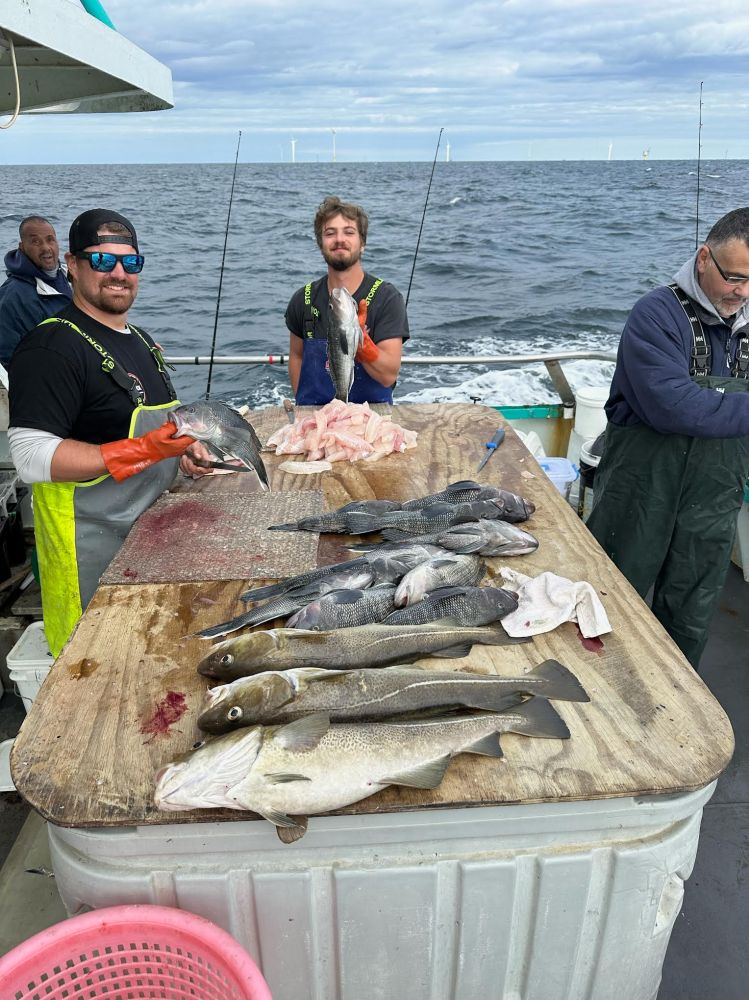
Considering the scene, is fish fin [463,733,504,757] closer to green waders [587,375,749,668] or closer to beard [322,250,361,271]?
green waders [587,375,749,668]

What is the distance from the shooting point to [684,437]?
12.6 ft

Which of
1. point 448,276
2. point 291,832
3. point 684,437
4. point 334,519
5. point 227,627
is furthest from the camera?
point 448,276

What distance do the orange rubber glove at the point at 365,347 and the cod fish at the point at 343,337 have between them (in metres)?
0.06

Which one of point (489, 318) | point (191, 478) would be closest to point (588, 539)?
point (191, 478)

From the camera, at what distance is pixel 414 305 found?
20938 millimetres

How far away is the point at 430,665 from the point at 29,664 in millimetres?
2226

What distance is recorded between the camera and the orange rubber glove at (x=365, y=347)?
15.0 feet

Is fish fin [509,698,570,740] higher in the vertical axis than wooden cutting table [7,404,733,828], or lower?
higher

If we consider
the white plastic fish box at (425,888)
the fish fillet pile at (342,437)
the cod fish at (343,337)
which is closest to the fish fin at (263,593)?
the white plastic fish box at (425,888)

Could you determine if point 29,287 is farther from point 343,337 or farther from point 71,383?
point 71,383

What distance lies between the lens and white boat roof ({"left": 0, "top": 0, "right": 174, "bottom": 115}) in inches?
99.4

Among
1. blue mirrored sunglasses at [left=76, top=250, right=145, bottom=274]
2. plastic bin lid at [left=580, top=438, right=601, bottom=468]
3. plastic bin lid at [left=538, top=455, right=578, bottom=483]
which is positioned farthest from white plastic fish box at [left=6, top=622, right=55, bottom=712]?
plastic bin lid at [left=580, top=438, right=601, bottom=468]

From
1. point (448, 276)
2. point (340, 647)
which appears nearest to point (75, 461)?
point (340, 647)

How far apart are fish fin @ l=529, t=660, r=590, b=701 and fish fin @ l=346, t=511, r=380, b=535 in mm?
1133
